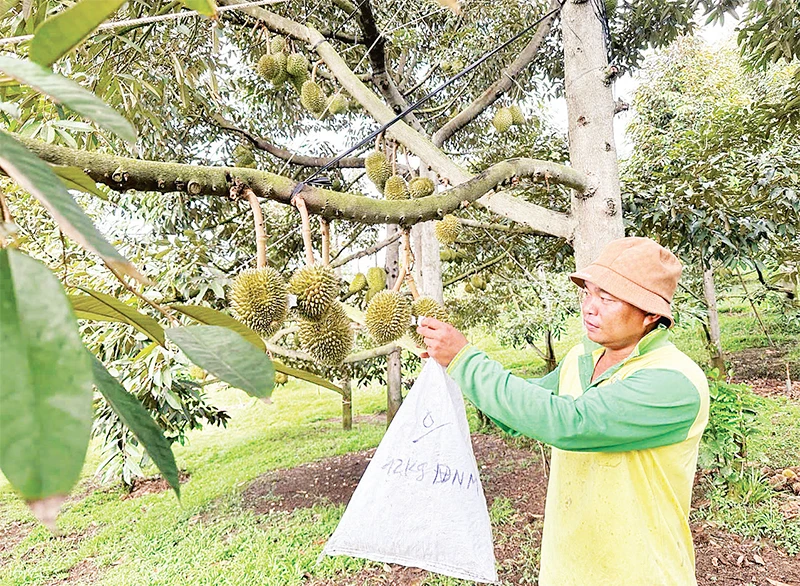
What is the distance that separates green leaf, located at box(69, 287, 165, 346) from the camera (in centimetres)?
40

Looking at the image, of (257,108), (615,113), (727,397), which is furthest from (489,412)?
(257,108)

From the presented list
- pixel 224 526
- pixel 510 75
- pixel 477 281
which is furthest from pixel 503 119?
pixel 224 526

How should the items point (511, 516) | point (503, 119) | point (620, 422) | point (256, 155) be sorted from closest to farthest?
point (620, 422) → point (503, 119) → point (511, 516) → point (256, 155)

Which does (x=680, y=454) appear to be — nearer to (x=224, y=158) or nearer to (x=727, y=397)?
(x=727, y=397)

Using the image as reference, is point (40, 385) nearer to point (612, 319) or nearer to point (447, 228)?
point (612, 319)

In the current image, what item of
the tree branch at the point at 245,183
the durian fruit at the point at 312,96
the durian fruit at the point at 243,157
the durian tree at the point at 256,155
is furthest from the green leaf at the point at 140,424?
the durian fruit at the point at 243,157

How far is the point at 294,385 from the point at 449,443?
686 cm

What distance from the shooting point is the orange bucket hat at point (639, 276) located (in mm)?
1084

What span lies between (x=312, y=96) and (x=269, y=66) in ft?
0.71

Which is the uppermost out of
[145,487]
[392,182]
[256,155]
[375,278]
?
[256,155]

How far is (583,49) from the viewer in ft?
5.40

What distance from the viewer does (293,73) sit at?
2393mm

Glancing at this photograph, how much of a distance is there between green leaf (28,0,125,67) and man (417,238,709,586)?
0.89m

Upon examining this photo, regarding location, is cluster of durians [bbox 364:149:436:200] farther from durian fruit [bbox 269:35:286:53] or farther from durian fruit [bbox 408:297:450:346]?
durian fruit [bbox 269:35:286:53]
